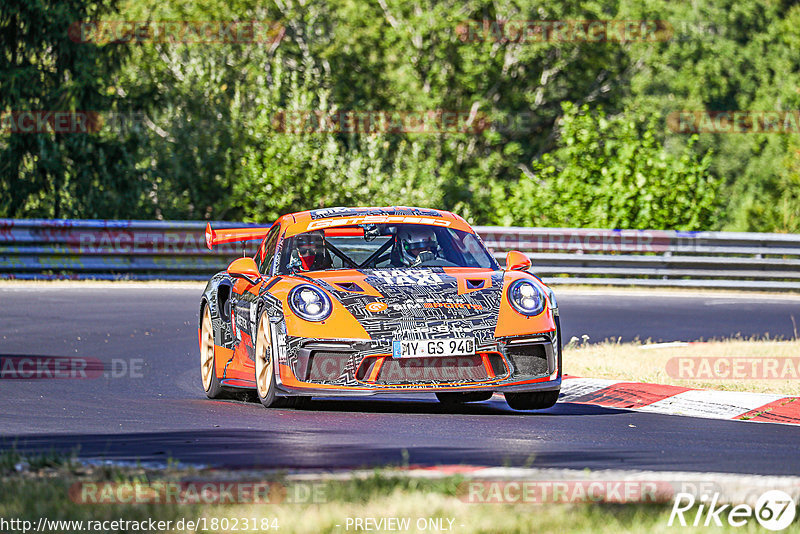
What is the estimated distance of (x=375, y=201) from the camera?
31250mm

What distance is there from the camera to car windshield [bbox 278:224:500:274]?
9617 mm

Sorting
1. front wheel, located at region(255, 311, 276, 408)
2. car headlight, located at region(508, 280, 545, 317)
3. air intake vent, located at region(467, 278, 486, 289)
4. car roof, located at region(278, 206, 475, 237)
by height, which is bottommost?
front wheel, located at region(255, 311, 276, 408)

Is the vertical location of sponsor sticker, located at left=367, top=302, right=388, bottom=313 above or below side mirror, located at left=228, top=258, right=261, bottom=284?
below

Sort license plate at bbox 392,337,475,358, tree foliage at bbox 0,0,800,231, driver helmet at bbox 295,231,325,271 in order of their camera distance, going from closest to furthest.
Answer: license plate at bbox 392,337,475,358 < driver helmet at bbox 295,231,325,271 < tree foliage at bbox 0,0,800,231

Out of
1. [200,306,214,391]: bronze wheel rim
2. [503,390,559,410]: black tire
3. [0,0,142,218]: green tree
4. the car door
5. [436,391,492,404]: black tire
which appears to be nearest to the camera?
[503,390,559,410]: black tire

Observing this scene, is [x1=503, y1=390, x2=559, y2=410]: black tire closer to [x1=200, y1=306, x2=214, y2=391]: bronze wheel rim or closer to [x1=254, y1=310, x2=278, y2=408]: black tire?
[x1=254, y1=310, x2=278, y2=408]: black tire

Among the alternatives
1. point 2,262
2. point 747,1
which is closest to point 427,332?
point 2,262

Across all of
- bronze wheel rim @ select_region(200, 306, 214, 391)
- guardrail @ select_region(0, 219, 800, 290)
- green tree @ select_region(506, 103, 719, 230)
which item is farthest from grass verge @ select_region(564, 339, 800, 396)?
green tree @ select_region(506, 103, 719, 230)

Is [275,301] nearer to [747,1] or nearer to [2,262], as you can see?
[2,262]

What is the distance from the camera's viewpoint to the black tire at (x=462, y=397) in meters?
9.95

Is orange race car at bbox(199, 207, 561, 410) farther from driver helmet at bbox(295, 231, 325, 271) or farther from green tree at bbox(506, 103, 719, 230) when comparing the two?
green tree at bbox(506, 103, 719, 230)

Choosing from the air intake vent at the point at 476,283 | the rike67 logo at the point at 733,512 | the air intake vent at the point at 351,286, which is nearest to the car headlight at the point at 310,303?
the air intake vent at the point at 351,286

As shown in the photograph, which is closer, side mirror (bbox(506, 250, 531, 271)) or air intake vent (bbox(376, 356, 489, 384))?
air intake vent (bbox(376, 356, 489, 384))

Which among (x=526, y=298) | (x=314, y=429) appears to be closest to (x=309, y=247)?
(x=526, y=298)
